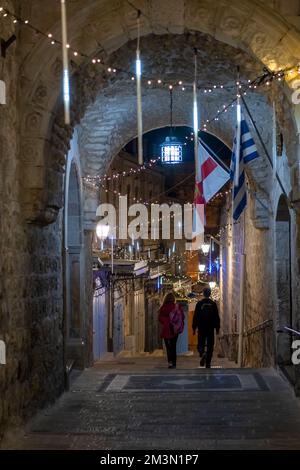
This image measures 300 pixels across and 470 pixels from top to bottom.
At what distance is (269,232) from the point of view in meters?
13.6

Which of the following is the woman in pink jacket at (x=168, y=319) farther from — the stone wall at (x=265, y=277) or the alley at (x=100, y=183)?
the stone wall at (x=265, y=277)

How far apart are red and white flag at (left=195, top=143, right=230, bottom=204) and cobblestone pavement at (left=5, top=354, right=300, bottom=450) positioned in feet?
10.3

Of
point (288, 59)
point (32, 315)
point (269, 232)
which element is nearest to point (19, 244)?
point (32, 315)

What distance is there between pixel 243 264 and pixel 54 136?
9.45 m

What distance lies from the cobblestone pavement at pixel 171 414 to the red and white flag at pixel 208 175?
3133mm

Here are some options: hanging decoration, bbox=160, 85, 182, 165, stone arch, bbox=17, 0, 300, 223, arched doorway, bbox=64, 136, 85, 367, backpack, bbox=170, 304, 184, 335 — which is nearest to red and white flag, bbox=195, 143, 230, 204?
backpack, bbox=170, 304, 184, 335

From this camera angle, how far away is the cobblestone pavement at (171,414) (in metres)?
7.06

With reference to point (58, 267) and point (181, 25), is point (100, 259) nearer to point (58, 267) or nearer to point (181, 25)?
point (58, 267)

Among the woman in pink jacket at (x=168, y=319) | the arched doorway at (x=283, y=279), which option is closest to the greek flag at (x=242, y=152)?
the arched doorway at (x=283, y=279)

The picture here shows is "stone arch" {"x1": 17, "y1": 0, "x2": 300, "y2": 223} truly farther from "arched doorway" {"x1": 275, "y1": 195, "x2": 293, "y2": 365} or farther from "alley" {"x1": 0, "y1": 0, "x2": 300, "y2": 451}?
"arched doorway" {"x1": 275, "y1": 195, "x2": 293, "y2": 365}

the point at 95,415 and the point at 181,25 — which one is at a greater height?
the point at 181,25

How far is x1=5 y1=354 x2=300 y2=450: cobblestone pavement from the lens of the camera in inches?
278

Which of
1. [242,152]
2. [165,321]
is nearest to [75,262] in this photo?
[165,321]

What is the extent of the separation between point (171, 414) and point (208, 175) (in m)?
5.08
